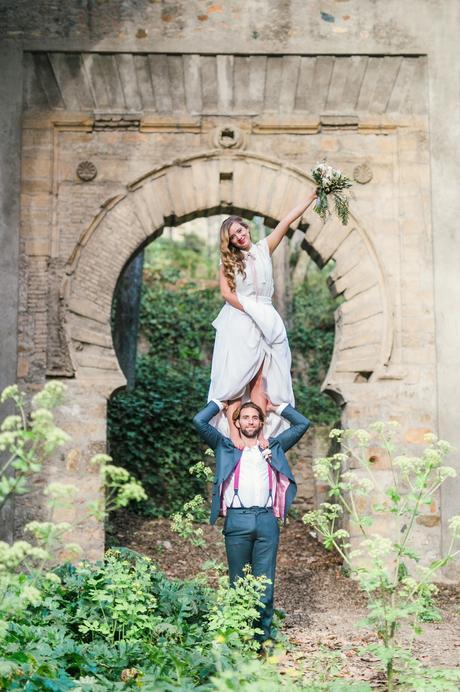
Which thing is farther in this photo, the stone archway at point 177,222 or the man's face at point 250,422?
the stone archway at point 177,222

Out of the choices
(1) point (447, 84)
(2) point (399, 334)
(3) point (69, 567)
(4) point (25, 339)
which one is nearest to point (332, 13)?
(1) point (447, 84)

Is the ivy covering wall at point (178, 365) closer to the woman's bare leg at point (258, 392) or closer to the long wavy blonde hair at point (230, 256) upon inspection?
the woman's bare leg at point (258, 392)

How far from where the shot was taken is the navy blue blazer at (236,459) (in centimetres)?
565

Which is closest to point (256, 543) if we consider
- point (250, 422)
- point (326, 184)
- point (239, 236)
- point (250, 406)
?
point (250, 422)

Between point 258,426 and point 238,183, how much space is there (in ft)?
13.2

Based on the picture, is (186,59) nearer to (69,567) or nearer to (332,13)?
(332,13)

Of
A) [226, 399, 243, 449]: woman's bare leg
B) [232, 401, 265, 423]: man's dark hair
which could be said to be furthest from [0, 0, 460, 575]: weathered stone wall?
[232, 401, 265, 423]: man's dark hair

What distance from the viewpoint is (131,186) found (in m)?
9.11

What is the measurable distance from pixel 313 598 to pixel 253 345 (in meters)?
3.05

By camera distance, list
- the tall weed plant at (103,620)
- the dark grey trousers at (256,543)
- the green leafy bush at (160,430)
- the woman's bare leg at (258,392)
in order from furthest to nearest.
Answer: the green leafy bush at (160,430) → the woman's bare leg at (258,392) → the dark grey trousers at (256,543) → the tall weed plant at (103,620)

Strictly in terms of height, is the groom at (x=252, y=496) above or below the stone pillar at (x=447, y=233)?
below

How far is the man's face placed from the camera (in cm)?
570

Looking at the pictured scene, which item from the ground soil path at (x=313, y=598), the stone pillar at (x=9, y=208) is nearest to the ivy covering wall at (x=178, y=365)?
the ground soil path at (x=313, y=598)

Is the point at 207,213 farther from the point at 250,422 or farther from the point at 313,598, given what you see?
the point at 250,422
